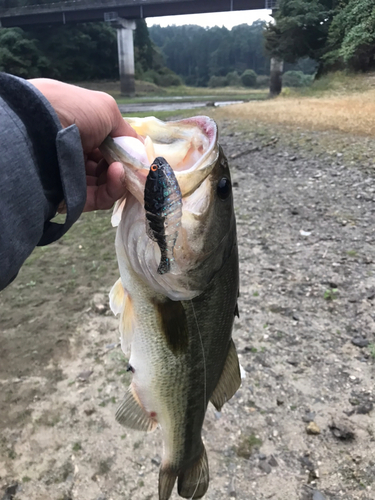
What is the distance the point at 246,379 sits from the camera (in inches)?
122

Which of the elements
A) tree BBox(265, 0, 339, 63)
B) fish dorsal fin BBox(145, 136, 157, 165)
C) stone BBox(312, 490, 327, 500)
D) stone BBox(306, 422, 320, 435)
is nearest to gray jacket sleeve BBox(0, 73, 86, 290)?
fish dorsal fin BBox(145, 136, 157, 165)

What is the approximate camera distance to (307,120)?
39.0 feet

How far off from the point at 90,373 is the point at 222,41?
99.5 meters

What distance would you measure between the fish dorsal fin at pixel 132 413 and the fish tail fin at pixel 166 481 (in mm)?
218

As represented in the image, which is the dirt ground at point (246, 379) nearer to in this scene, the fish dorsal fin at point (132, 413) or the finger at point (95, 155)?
the fish dorsal fin at point (132, 413)

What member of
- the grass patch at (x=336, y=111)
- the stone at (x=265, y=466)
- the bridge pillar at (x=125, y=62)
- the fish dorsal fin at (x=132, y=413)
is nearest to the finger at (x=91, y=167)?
the fish dorsal fin at (x=132, y=413)

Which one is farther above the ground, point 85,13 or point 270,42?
point 85,13

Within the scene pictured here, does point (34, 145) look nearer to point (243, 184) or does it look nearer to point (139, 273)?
point (139, 273)

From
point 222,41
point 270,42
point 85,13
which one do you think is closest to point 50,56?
point 85,13

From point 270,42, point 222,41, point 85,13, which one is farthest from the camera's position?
point 222,41

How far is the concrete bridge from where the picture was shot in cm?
3788

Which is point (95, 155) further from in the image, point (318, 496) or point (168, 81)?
point (168, 81)

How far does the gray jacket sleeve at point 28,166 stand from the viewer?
121 centimetres

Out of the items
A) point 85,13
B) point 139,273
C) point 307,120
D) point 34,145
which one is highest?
point 85,13
